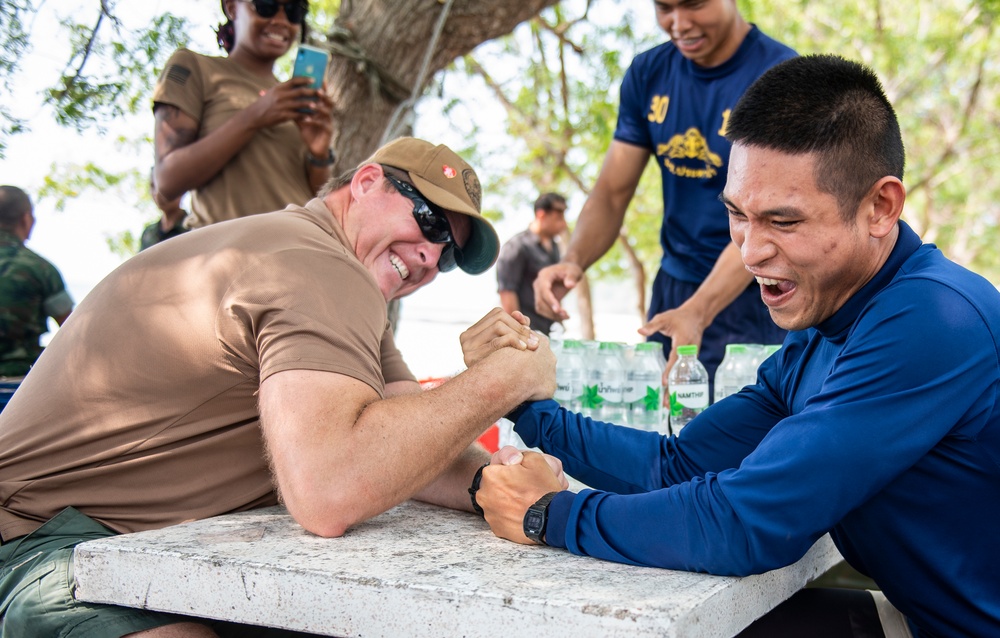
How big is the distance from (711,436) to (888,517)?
63 cm

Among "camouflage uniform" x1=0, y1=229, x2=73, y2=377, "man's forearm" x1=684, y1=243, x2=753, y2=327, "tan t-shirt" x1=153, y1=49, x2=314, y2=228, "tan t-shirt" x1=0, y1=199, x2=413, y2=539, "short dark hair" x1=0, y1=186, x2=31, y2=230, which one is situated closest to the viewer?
"tan t-shirt" x1=0, y1=199, x2=413, y2=539

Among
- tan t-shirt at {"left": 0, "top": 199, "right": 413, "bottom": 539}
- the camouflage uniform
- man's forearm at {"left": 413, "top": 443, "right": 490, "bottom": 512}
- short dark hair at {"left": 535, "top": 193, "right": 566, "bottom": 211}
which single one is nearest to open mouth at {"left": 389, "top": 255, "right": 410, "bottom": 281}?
tan t-shirt at {"left": 0, "top": 199, "right": 413, "bottom": 539}

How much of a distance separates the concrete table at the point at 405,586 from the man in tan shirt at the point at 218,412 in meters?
0.12

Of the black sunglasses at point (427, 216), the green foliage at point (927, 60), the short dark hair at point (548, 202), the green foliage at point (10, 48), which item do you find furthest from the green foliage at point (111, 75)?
the green foliage at point (927, 60)

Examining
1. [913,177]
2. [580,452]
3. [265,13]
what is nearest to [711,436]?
[580,452]

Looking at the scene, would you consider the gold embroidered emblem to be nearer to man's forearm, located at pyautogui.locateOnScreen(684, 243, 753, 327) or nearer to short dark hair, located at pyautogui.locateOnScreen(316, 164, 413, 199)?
man's forearm, located at pyautogui.locateOnScreen(684, 243, 753, 327)

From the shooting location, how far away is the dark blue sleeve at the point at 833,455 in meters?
1.74

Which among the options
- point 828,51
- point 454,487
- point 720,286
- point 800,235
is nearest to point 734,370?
point 720,286

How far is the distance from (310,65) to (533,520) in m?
2.83

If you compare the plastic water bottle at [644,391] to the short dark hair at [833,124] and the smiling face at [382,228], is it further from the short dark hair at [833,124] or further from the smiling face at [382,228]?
the short dark hair at [833,124]

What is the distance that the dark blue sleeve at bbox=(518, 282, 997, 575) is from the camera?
1.74 metres

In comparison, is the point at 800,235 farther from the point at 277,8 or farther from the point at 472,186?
the point at 277,8

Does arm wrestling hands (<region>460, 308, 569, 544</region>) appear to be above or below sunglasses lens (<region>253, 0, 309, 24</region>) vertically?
below

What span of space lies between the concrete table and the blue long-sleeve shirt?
0.27 feet
